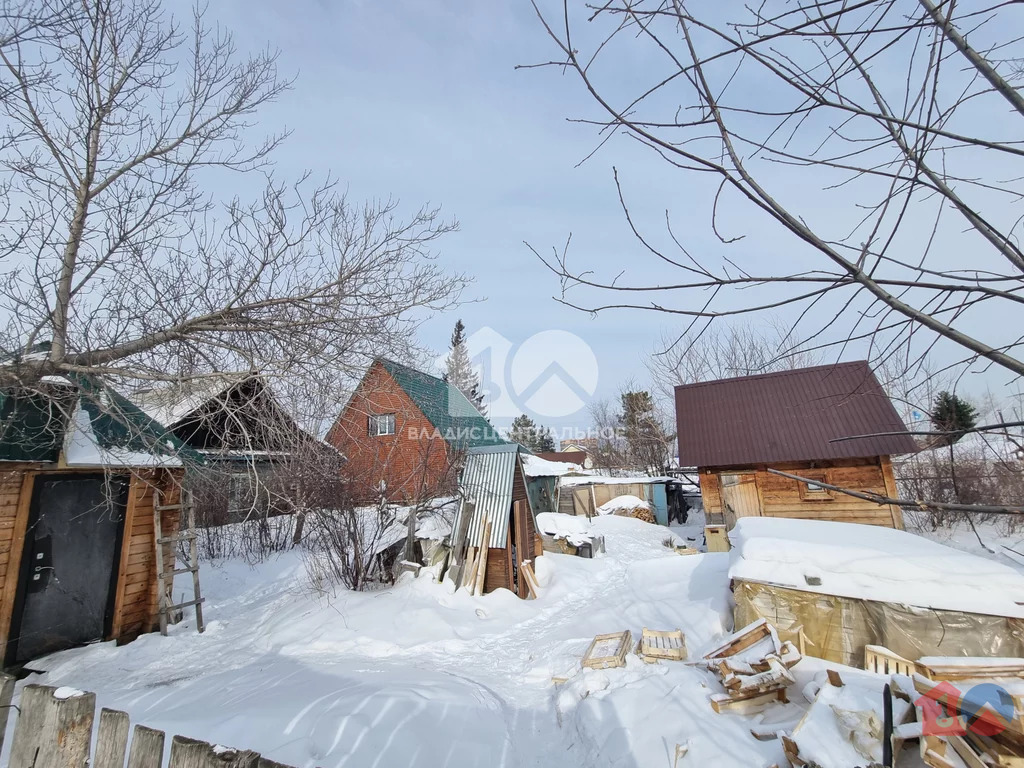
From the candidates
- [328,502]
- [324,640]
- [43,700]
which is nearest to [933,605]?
[43,700]

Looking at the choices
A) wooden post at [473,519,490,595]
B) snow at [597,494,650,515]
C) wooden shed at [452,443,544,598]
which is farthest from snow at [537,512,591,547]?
snow at [597,494,650,515]

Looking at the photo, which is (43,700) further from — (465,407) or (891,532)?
(465,407)

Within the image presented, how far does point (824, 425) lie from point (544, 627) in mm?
9986

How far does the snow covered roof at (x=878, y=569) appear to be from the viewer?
193 inches

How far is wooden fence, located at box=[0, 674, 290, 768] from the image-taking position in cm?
163

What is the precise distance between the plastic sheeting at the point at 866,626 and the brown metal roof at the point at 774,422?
735 cm

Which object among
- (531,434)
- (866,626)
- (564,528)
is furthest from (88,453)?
(531,434)

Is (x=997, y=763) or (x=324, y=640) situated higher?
(x=997, y=763)

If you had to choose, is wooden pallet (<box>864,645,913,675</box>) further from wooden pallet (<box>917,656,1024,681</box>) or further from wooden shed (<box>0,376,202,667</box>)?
wooden shed (<box>0,376,202,667</box>)

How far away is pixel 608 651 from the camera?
6.15 m

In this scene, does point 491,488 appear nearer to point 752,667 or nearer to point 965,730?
point 752,667

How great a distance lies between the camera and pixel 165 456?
22.9ft

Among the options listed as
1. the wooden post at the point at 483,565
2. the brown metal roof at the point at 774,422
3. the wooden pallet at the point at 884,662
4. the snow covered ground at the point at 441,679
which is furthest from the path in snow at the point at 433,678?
the brown metal roof at the point at 774,422

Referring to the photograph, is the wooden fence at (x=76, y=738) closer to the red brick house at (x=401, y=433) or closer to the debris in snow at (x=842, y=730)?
the debris in snow at (x=842, y=730)
